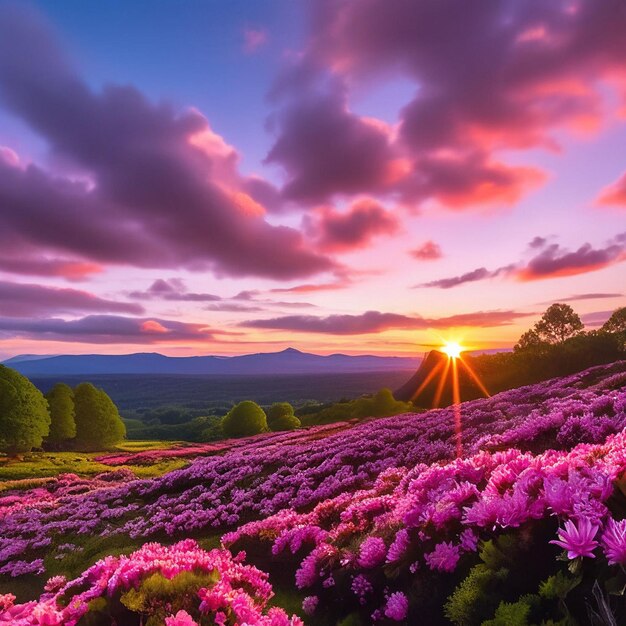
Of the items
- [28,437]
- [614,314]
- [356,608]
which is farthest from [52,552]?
[614,314]

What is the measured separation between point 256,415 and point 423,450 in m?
74.8

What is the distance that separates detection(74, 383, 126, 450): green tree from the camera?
77125mm

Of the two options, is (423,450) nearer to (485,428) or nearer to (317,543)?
(485,428)

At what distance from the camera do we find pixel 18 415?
5400 centimetres

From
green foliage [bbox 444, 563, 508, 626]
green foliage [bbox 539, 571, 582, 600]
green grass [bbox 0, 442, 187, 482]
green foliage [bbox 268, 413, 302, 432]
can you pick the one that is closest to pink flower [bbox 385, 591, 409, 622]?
green foliage [bbox 444, 563, 508, 626]

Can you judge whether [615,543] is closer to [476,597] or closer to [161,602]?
[476,597]

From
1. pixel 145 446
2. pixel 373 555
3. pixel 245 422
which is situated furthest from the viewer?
pixel 245 422

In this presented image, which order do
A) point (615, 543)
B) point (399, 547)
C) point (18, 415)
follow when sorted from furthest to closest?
point (18, 415)
point (399, 547)
point (615, 543)

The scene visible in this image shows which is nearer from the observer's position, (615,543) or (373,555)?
(615,543)

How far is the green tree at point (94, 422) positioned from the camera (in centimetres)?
7712

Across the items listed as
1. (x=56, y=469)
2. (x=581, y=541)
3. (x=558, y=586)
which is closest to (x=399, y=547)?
(x=558, y=586)

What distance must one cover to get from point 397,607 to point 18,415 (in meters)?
63.6

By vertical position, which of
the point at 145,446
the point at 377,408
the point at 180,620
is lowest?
the point at 145,446

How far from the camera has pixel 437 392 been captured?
80375 mm
